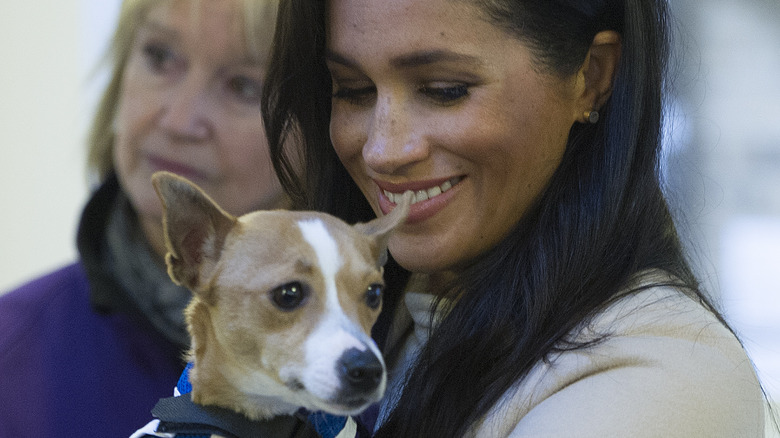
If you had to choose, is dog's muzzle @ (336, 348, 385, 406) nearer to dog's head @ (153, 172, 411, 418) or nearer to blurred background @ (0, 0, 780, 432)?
dog's head @ (153, 172, 411, 418)

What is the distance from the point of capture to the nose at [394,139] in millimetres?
1230

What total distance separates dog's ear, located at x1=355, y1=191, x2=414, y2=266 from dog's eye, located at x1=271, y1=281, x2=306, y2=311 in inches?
5.8

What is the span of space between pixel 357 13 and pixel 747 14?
11.2 feet

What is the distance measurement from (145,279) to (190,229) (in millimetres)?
803

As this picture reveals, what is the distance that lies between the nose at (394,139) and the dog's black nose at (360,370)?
0.31 metres

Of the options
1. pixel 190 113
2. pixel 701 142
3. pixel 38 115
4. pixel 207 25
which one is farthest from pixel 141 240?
pixel 701 142

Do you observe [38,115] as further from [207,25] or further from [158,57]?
[207,25]

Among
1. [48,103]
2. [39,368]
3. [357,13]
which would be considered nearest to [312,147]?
[357,13]

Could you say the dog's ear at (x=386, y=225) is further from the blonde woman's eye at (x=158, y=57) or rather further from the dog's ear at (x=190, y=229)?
the blonde woman's eye at (x=158, y=57)

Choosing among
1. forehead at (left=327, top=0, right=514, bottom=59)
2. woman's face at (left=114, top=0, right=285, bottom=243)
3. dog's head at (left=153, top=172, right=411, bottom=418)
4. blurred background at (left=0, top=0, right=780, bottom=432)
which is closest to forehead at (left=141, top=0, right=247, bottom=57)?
woman's face at (left=114, top=0, right=285, bottom=243)

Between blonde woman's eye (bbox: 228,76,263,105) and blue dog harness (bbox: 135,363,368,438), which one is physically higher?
blonde woman's eye (bbox: 228,76,263,105)

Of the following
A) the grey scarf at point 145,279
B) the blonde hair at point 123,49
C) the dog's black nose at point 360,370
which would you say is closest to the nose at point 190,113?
the blonde hair at point 123,49

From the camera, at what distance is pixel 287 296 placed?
112 centimetres

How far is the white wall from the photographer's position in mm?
3490
